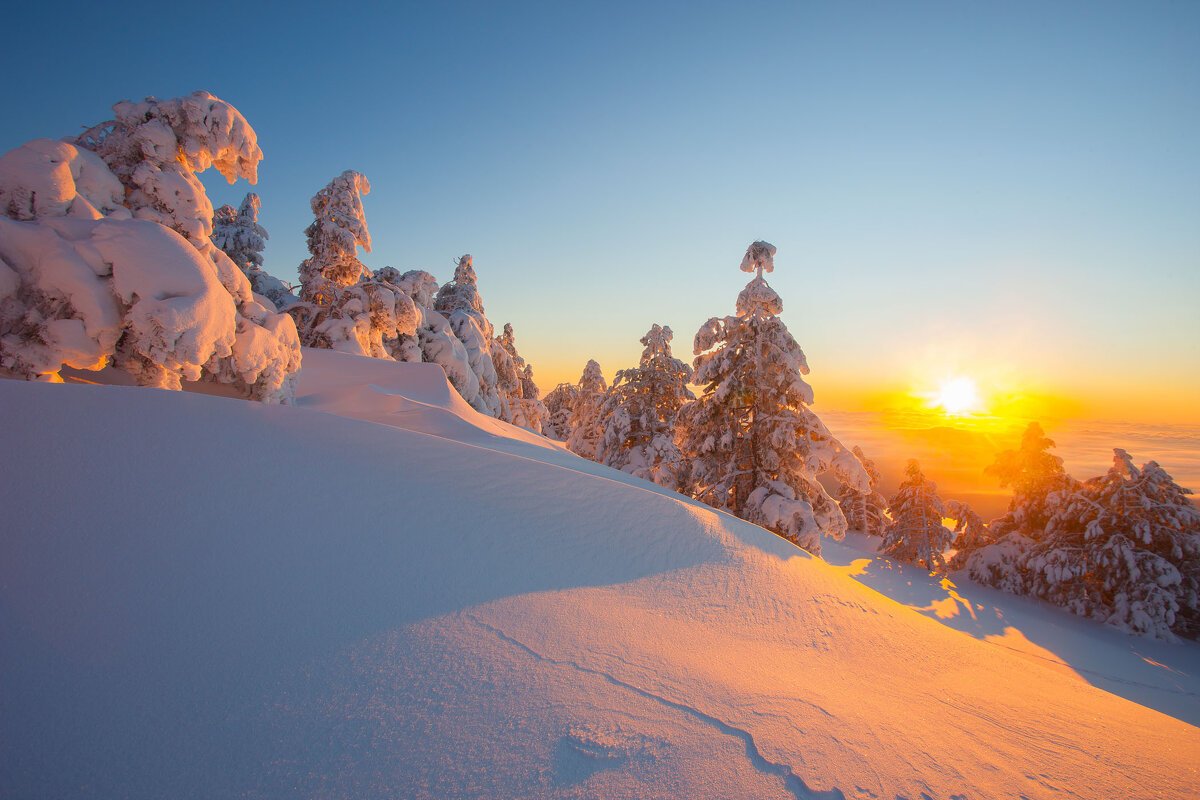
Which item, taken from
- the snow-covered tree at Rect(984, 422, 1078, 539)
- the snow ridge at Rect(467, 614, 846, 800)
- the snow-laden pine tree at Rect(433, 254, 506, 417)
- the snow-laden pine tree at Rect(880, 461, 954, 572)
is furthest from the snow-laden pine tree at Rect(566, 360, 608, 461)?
the snow ridge at Rect(467, 614, 846, 800)

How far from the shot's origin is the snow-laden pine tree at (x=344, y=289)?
46.5ft

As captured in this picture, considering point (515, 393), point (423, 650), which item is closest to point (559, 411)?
point (515, 393)

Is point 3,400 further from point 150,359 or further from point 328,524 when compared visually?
point 328,524

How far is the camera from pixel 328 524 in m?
3.18

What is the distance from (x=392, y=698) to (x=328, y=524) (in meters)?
1.55

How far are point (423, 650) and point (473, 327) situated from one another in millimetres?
19551

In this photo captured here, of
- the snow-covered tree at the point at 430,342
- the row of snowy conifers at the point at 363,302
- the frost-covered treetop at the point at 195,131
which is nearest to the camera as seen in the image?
the frost-covered treetop at the point at 195,131

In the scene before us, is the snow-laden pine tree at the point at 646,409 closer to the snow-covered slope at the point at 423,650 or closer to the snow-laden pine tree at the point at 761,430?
the snow-laden pine tree at the point at 761,430

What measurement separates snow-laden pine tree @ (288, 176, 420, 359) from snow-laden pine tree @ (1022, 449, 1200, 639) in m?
21.5

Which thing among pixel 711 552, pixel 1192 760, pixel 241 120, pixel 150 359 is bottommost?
pixel 1192 760

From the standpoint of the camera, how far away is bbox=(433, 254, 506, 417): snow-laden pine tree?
20.1m

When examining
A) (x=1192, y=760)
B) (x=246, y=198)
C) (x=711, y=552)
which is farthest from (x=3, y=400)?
(x=246, y=198)

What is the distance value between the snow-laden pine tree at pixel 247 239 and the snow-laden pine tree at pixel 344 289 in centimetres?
556

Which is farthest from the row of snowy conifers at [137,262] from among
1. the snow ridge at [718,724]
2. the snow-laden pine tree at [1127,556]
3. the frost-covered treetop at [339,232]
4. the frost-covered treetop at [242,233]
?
the snow-laden pine tree at [1127,556]
